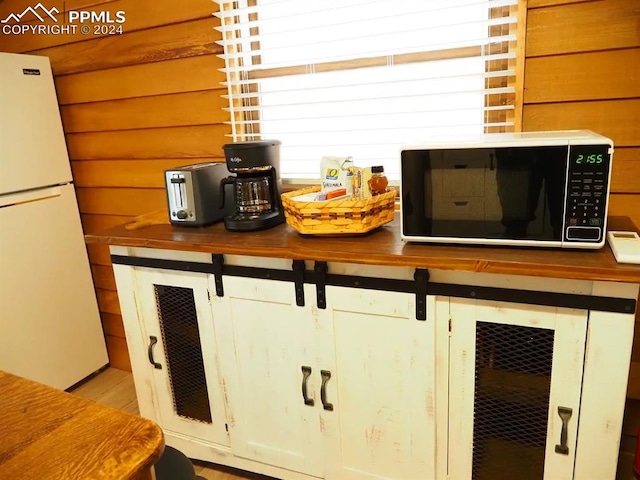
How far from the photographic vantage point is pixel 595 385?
1.28 m

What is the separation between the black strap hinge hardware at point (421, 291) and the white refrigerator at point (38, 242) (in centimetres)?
196

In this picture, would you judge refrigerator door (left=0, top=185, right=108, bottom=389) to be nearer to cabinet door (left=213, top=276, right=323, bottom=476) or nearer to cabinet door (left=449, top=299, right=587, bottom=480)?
cabinet door (left=213, top=276, right=323, bottom=476)

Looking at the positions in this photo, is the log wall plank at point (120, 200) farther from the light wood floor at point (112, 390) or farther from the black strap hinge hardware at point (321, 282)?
the black strap hinge hardware at point (321, 282)

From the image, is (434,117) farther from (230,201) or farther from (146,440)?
(146,440)

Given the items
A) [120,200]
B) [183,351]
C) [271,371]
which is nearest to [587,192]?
[271,371]

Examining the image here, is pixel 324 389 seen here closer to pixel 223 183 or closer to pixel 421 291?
pixel 421 291

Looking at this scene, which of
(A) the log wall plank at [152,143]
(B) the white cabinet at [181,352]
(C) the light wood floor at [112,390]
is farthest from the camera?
(C) the light wood floor at [112,390]

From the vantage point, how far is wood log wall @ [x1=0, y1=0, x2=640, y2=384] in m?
1.55

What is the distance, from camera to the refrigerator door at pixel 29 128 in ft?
7.49

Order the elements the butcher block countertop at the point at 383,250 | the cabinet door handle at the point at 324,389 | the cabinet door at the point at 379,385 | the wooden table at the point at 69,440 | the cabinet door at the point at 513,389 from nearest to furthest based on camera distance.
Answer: the wooden table at the point at 69,440 < the butcher block countertop at the point at 383,250 < the cabinet door at the point at 513,389 < the cabinet door at the point at 379,385 < the cabinet door handle at the point at 324,389

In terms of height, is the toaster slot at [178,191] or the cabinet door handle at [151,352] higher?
the toaster slot at [178,191]

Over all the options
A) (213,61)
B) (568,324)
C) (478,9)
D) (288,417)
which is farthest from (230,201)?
(568,324)

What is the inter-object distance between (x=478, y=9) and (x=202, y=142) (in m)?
1.26

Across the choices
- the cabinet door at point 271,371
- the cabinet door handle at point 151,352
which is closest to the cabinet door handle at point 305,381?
the cabinet door at point 271,371
